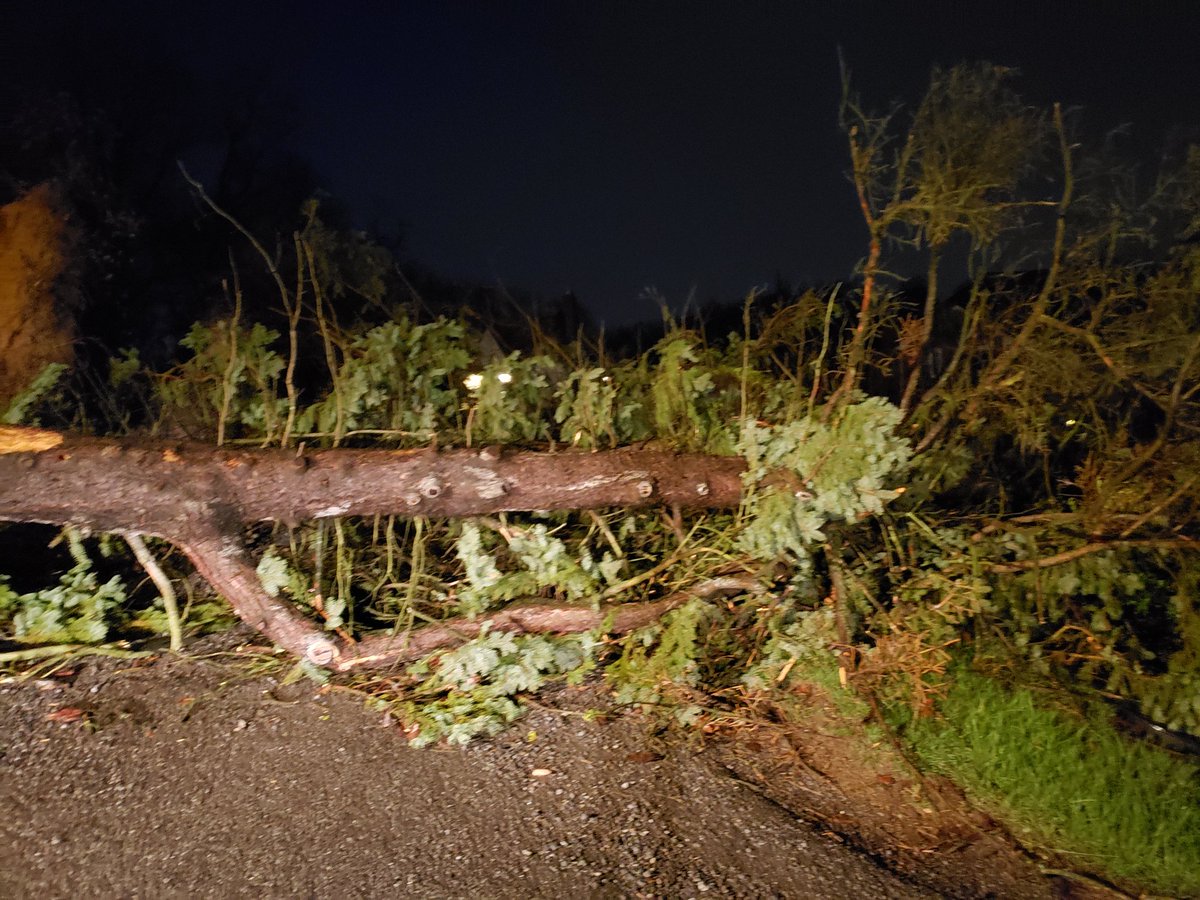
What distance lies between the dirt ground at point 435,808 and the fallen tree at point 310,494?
35 centimetres

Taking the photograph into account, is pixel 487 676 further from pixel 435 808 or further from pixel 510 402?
pixel 510 402

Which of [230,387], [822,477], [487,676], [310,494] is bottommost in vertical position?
[487,676]

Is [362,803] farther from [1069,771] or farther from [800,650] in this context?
[1069,771]

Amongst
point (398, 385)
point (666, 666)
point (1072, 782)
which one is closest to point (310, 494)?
point (398, 385)

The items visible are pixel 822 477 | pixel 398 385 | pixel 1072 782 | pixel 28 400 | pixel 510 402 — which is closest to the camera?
pixel 1072 782

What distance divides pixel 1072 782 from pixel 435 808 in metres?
2.26

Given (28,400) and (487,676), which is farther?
(28,400)

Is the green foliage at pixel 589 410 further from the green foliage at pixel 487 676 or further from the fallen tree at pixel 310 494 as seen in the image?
the green foliage at pixel 487 676

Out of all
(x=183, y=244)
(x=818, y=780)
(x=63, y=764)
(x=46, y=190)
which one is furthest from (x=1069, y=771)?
(x=183, y=244)

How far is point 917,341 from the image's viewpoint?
4.04 m

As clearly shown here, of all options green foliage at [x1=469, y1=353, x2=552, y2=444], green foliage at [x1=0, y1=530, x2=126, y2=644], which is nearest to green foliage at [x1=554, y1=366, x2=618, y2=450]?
green foliage at [x1=469, y1=353, x2=552, y2=444]

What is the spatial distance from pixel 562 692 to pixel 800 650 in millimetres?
1044

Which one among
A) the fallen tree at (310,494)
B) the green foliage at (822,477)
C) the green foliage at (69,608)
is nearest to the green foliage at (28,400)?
the green foliage at (69,608)

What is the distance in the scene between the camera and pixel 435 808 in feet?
8.96
